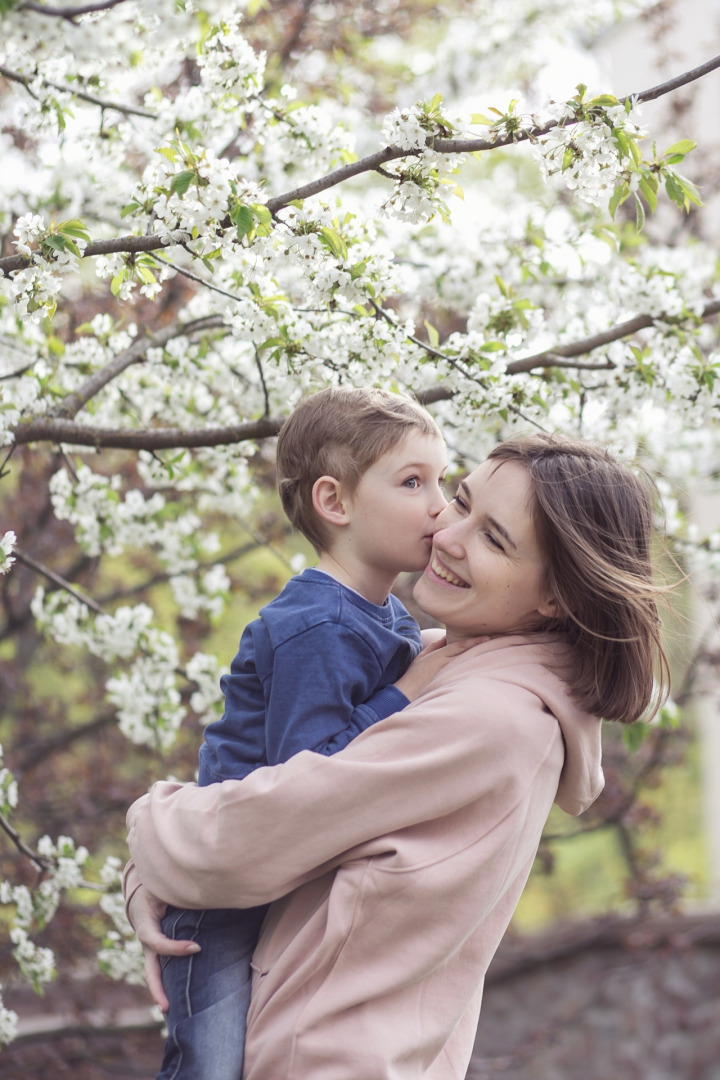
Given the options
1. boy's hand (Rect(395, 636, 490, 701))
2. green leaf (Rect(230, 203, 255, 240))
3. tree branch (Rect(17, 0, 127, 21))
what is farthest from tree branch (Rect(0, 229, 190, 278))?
boy's hand (Rect(395, 636, 490, 701))

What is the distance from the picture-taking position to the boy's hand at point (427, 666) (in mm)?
2055

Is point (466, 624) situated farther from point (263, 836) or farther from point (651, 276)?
point (651, 276)

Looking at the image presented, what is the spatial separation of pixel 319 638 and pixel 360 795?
1.01ft

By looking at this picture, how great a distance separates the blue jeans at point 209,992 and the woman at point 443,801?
0.04 m

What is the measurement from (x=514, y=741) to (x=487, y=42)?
685 cm

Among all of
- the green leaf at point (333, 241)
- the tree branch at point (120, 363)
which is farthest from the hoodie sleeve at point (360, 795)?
the tree branch at point (120, 363)

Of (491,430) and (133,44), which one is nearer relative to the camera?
(491,430)

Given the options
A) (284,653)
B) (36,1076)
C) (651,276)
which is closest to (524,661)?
(284,653)

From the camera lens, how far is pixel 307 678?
6.17 ft

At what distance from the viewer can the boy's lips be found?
206 centimetres

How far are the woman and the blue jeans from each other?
0.04m

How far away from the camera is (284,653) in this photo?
191 centimetres

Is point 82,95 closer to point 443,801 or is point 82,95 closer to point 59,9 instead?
point 59,9

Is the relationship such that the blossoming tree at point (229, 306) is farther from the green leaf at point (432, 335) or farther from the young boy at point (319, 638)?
the young boy at point (319, 638)
